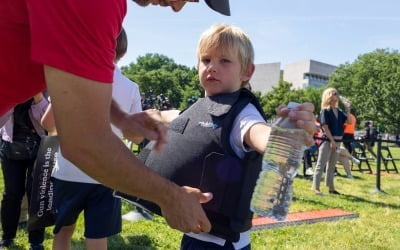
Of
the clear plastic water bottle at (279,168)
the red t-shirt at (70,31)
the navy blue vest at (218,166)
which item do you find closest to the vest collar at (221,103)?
the navy blue vest at (218,166)

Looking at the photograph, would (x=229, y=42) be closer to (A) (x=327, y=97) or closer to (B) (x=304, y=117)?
(B) (x=304, y=117)

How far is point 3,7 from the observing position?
1.30 m

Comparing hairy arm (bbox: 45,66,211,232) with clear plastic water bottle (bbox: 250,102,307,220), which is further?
clear plastic water bottle (bbox: 250,102,307,220)

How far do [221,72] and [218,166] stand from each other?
589mm

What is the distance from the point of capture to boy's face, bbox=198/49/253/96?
7.72 feet

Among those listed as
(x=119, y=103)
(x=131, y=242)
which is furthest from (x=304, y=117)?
(x=131, y=242)

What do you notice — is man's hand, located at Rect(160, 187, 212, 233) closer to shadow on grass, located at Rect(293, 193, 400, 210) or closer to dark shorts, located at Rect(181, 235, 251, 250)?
dark shorts, located at Rect(181, 235, 251, 250)

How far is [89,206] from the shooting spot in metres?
3.08

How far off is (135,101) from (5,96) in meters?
1.65

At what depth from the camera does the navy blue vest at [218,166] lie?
1999 millimetres

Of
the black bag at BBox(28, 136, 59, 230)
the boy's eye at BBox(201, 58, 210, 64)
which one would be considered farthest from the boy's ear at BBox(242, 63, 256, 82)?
the black bag at BBox(28, 136, 59, 230)

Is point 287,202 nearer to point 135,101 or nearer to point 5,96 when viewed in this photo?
point 5,96

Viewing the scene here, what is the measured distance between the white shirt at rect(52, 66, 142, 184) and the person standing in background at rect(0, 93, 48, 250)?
1142 millimetres

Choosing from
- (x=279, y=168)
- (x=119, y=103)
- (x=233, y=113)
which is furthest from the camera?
(x=119, y=103)
